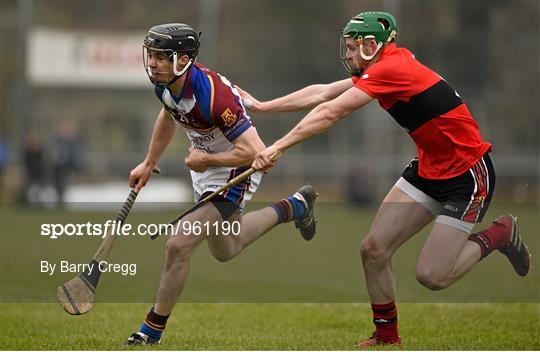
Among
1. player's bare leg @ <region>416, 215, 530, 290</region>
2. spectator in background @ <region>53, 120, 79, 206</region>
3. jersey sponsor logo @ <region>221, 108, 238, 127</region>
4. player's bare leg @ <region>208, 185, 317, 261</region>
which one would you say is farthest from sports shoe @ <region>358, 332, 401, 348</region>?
spectator in background @ <region>53, 120, 79, 206</region>

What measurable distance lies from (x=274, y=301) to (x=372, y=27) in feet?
10.7

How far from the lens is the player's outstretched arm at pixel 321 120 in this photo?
635cm

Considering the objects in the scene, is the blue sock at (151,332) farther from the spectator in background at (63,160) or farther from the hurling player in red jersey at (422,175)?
the spectator in background at (63,160)

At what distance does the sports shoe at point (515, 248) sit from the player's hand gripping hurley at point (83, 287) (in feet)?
8.70

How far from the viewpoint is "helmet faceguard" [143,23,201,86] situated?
6.65 meters

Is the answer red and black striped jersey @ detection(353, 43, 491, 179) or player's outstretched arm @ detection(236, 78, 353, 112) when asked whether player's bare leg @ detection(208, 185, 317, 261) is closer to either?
player's outstretched arm @ detection(236, 78, 353, 112)

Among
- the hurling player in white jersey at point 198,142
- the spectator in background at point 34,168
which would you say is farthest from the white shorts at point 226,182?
the spectator in background at point 34,168

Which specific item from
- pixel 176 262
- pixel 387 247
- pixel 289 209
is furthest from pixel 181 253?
pixel 387 247

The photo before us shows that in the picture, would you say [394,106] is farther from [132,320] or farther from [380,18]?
[132,320]

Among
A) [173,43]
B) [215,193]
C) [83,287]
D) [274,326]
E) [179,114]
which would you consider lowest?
[274,326]

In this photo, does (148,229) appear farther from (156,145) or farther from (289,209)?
(289,209)

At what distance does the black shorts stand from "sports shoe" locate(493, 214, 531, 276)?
0.42 metres

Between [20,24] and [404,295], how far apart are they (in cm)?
2219

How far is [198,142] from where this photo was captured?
283 inches
